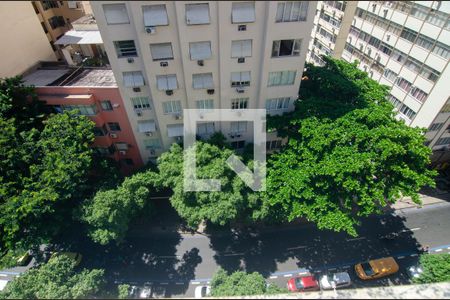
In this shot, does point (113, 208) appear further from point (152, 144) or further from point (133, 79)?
point (133, 79)

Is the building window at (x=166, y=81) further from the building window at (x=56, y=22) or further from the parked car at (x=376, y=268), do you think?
→ the parked car at (x=376, y=268)

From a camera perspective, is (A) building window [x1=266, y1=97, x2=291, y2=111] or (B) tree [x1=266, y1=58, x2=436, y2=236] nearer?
(B) tree [x1=266, y1=58, x2=436, y2=236]

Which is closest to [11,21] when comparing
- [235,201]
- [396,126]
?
[235,201]

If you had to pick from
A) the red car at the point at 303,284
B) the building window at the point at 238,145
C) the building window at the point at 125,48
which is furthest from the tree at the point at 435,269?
the building window at the point at 125,48

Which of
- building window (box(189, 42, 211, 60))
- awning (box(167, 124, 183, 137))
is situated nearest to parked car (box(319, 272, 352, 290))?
awning (box(167, 124, 183, 137))

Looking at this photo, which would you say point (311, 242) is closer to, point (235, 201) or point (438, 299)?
point (235, 201)

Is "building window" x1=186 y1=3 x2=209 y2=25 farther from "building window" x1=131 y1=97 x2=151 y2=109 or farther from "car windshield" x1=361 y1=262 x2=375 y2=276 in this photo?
"car windshield" x1=361 y1=262 x2=375 y2=276
